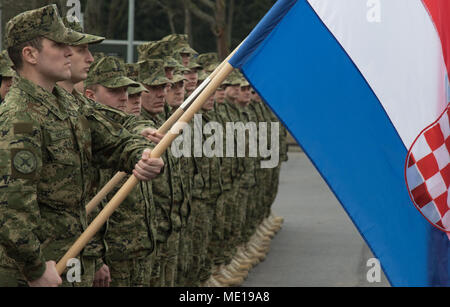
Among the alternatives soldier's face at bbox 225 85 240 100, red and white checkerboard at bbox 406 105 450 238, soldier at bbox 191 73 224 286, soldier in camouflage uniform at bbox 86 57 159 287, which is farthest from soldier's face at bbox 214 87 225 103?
red and white checkerboard at bbox 406 105 450 238

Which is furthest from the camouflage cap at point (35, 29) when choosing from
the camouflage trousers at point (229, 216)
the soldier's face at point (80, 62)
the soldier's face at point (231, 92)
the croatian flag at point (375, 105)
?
the soldier's face at point (231, 92)

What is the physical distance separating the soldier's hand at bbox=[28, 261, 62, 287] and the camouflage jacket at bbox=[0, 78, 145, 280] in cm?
3

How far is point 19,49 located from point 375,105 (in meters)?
1.69

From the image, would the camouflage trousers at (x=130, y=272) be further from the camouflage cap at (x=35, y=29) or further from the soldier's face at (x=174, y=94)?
the camouflage cap at (x=35, y=29)

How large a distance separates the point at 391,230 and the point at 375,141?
429 mm

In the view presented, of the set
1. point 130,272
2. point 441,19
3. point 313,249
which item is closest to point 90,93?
point 130,272

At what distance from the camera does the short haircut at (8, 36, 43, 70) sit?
3795 millimetres

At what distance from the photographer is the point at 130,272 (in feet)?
18.5

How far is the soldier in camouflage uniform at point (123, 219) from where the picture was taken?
5402mm

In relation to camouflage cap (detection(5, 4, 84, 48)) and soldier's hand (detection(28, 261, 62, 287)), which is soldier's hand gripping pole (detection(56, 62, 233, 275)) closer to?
soldier's hand (detection(28, 261, 62, 287))

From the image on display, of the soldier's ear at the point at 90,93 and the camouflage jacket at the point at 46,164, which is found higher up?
the soldier's ear at the point at 90,93

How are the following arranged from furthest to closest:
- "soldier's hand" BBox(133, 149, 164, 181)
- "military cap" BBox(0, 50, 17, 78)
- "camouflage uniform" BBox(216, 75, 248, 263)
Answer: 1. "camouflage uniform" BBox(216, 75, 248, 263)
2. "military cap" BBox(0, 50, 17, 78)
3. "soldier's hand" BBox(133, 149, 164, 181)

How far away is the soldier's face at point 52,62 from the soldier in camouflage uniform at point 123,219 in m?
1.43

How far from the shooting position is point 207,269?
859cm
